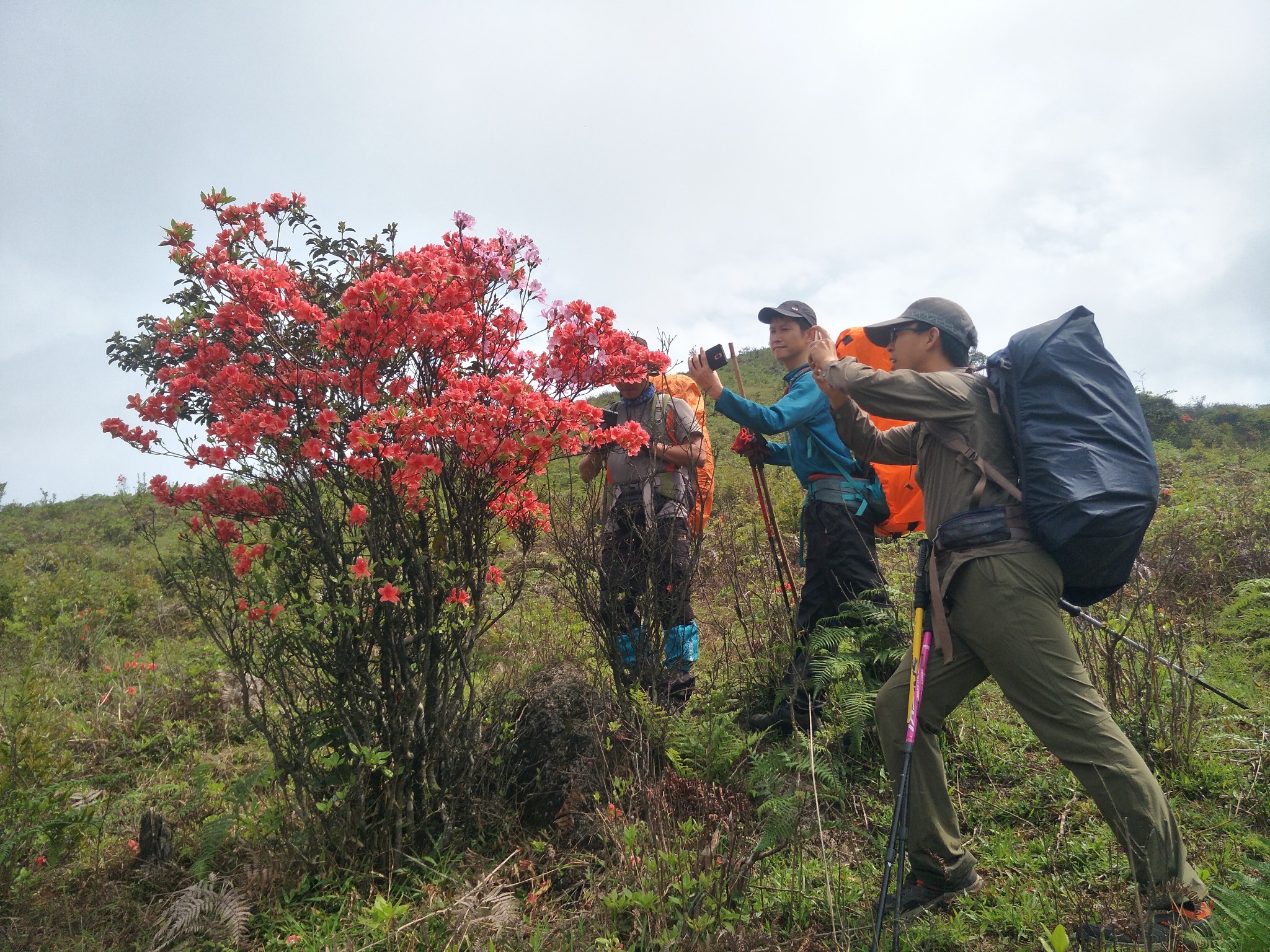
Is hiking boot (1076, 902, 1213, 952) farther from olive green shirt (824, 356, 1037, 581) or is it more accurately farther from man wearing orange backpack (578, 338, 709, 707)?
man wearing orange backpack (578, 338, 709, 707)

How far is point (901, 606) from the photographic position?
371cm

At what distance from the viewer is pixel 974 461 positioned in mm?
2289

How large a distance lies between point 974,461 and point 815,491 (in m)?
1.42

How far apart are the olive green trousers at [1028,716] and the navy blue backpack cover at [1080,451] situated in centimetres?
14

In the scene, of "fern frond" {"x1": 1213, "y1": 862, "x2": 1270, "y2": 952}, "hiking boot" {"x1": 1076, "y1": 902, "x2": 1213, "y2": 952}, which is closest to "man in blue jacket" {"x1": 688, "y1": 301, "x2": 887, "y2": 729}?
"hiking boot" {"x1": 1076, "y1": 902, "x2": 1213, "y2": 952}

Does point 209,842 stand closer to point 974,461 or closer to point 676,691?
point 676,691

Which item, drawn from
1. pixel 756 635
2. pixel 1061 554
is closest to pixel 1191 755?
pixel 1061 554

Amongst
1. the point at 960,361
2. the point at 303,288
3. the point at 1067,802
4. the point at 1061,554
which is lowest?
the point at 1067,802

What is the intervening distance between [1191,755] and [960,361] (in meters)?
2.26

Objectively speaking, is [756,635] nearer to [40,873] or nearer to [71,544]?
[40,873]

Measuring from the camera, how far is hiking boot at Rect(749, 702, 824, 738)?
355 centimetres

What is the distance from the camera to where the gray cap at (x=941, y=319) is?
2.56m

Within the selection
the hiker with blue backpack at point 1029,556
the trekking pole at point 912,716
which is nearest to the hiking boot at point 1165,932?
the hiker with blue backpack at point 1029,556

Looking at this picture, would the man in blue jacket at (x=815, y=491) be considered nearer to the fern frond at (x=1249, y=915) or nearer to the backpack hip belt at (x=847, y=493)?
the backpack hip belt at (x=847, y=493)
